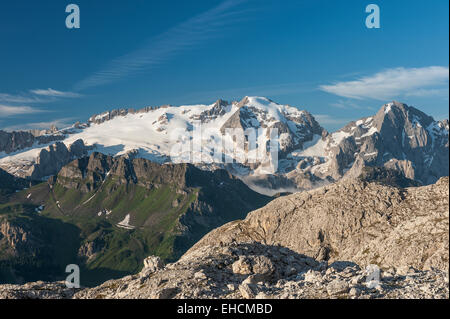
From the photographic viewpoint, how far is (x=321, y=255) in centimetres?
10238

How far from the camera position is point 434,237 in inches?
3118

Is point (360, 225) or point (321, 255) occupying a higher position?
point (360, 225)

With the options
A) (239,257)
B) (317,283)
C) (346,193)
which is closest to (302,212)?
(346,193)

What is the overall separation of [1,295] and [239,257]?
34970 millimetres

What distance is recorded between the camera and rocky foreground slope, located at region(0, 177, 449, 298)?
52375 mm

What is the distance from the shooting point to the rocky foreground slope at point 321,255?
5238 cm

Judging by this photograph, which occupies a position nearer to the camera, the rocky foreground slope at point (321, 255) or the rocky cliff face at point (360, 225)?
the rocky foreground slope at point (321, 255)

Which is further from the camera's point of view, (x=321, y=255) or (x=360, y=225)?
(x=360, y=225)

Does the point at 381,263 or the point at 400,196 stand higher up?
the point at 400,196

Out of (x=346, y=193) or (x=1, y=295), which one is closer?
(x=1, y=295)

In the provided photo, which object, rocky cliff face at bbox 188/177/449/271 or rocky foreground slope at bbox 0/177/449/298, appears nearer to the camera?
rocky foreground slope at bbox 0/177/449/298
